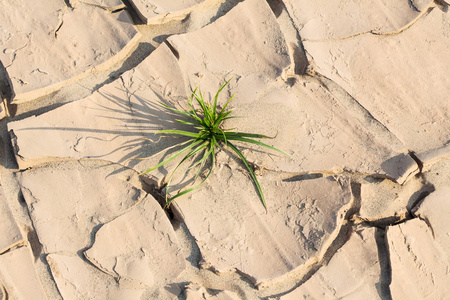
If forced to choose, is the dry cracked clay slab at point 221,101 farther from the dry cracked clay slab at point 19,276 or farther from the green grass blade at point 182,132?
the dry cracked clay slab at point 19,276

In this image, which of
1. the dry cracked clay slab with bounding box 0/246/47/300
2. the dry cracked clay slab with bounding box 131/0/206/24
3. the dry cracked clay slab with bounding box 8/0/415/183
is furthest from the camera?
the dry cracked clay slab with bounding box 131/0/206/24

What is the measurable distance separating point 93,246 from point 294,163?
2.53 ft

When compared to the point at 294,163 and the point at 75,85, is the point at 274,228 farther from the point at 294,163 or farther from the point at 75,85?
the point at 75,85

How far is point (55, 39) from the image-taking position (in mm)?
1932

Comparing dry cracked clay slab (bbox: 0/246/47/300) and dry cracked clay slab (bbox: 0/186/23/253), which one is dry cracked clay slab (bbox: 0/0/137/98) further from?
dry cracked clay slab (bbox: 0/246/47/300)

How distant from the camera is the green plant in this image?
5.85ft

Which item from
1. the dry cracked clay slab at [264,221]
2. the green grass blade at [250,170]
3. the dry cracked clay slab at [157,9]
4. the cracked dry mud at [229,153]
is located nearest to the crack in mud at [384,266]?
the cracked dry mud at [229,153]

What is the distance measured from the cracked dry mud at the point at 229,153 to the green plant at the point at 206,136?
0.13ft

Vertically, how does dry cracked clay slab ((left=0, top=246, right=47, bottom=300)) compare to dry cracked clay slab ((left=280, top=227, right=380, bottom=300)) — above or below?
above

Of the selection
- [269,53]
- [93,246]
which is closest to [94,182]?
[93,246]

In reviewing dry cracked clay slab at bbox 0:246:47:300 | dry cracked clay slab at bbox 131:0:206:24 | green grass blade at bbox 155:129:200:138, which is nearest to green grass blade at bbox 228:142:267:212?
green grass blade at bbox 155:129:200:138

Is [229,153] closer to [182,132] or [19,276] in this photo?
[182,132]

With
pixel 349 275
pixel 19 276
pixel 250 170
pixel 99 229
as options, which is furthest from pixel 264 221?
pixel 19 276

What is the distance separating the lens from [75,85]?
1.91 meters
